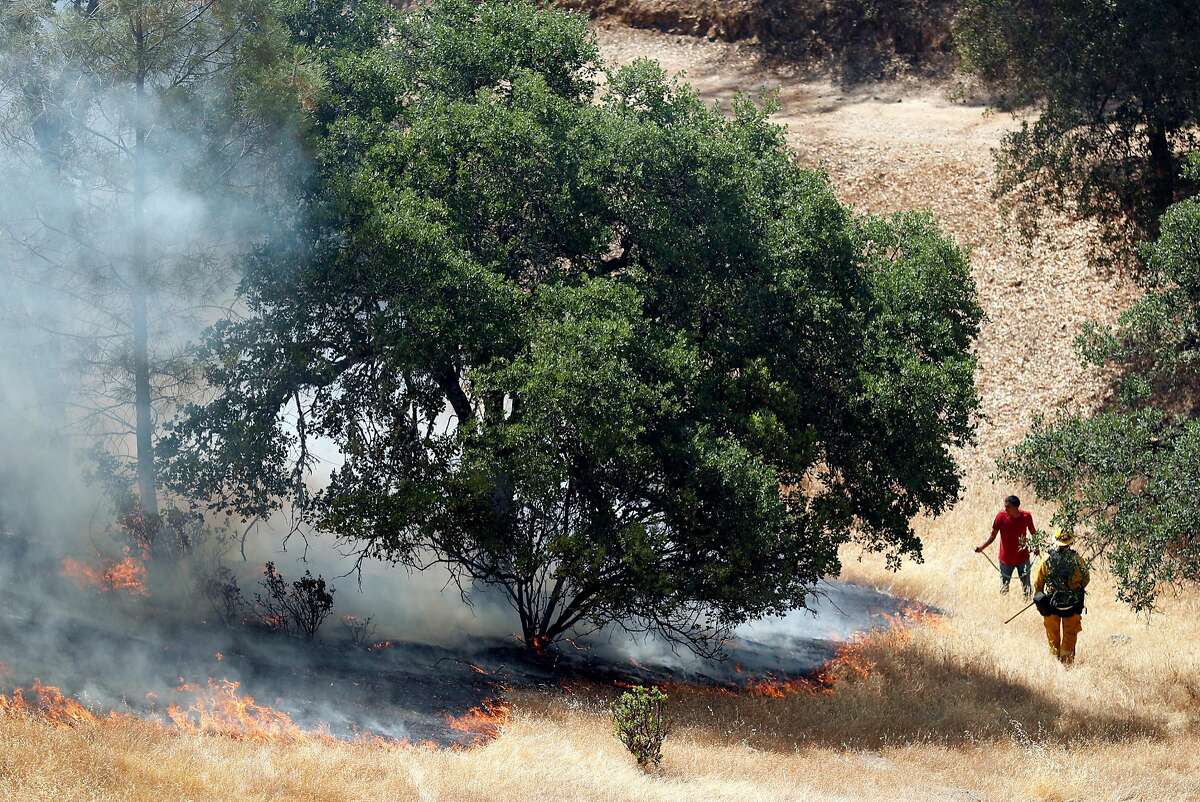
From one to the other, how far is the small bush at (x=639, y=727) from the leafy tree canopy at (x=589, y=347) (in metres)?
2.19

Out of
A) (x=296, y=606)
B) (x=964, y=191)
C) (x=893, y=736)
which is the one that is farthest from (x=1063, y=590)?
(x=964, y=191)

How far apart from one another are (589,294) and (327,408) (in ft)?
13.5

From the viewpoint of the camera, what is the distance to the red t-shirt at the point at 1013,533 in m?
19.2

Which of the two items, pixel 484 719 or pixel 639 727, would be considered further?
pixel 484 719

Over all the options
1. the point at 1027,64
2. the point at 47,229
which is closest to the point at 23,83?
the point at 47,229

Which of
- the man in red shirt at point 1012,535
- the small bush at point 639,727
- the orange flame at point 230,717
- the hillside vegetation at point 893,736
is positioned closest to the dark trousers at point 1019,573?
the man in red shirt at point 1012,535

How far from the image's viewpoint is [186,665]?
15.3m

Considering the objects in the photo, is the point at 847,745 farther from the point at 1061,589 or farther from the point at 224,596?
the point at 224,596

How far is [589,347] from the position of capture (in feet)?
50.0

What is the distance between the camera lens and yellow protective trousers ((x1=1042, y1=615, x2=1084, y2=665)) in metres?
18.0

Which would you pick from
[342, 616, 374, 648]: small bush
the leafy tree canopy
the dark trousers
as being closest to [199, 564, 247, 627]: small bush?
the leafy tree canopy

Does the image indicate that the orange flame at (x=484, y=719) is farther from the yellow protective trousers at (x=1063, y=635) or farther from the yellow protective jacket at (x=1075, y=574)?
the yellow protective trousers at (x=1063, y=635)

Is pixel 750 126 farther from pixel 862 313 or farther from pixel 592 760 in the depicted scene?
pixel 592 760

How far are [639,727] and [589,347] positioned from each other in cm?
425
